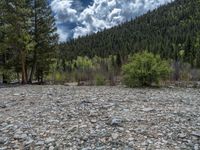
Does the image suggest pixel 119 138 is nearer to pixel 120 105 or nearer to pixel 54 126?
pixel 54 126

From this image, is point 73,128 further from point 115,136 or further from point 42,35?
point 42,35

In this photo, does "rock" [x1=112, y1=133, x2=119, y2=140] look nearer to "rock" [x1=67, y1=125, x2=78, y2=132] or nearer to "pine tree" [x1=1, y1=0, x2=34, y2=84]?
"rock" [x1=67, y1=125, x2=78, y2=132]

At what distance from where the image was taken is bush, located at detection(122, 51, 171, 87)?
23172mm

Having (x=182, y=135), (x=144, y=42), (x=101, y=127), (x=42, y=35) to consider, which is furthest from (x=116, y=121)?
(x=144, y=42)

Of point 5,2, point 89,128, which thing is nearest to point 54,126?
point 89,128

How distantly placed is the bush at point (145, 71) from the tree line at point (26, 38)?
465 inches

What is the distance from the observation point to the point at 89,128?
848 cm

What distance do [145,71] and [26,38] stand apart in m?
13.4

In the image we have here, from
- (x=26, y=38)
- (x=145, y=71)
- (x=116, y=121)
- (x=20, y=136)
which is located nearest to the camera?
(x=20, y=136)

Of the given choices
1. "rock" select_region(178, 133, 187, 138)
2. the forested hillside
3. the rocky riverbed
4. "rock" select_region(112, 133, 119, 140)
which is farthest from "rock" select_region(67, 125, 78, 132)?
the forested hillside

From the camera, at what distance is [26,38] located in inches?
1184

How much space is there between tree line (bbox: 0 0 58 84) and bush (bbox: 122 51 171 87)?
38.7 feet

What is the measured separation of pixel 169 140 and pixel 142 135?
28.3 inches

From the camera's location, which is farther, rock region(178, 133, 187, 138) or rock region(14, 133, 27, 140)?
rock region(14, 133, 27, 140)
